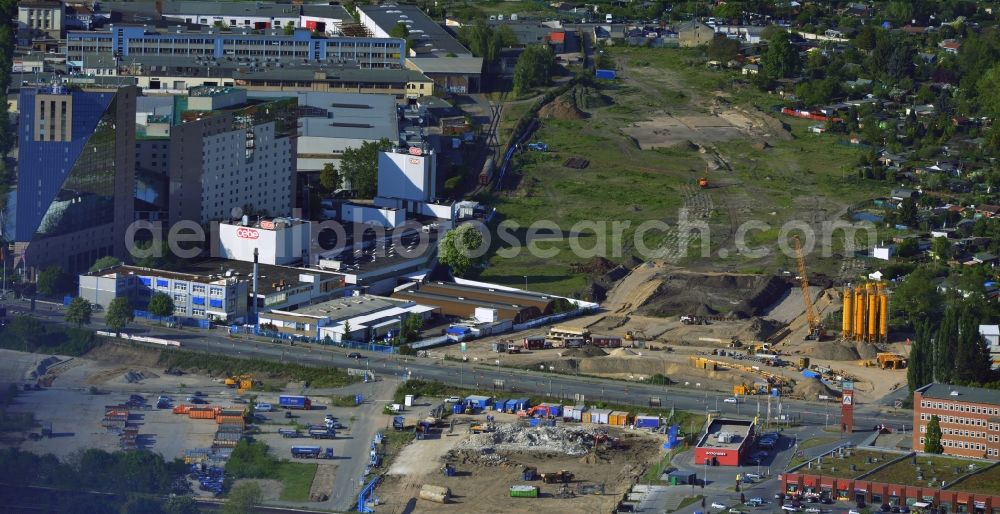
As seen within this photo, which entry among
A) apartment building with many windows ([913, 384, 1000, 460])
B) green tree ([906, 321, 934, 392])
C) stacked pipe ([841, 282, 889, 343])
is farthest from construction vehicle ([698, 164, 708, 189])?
apartment building with many windows ([913, 384, 1000, 460])

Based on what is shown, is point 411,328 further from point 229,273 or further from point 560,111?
point 560,111

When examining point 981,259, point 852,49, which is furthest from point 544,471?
point 852,49

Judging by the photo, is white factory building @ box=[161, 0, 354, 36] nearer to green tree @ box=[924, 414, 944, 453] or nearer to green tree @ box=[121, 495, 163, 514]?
green tree @ box=[924, 414, 944, 453]

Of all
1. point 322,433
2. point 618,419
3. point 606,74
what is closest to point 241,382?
point 322,433

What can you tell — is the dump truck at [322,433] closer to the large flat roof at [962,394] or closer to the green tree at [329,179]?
the large flat roof at [962,394]

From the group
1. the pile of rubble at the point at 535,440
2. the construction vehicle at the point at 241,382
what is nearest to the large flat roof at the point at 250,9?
the construction vehicle at the point at 241,382
